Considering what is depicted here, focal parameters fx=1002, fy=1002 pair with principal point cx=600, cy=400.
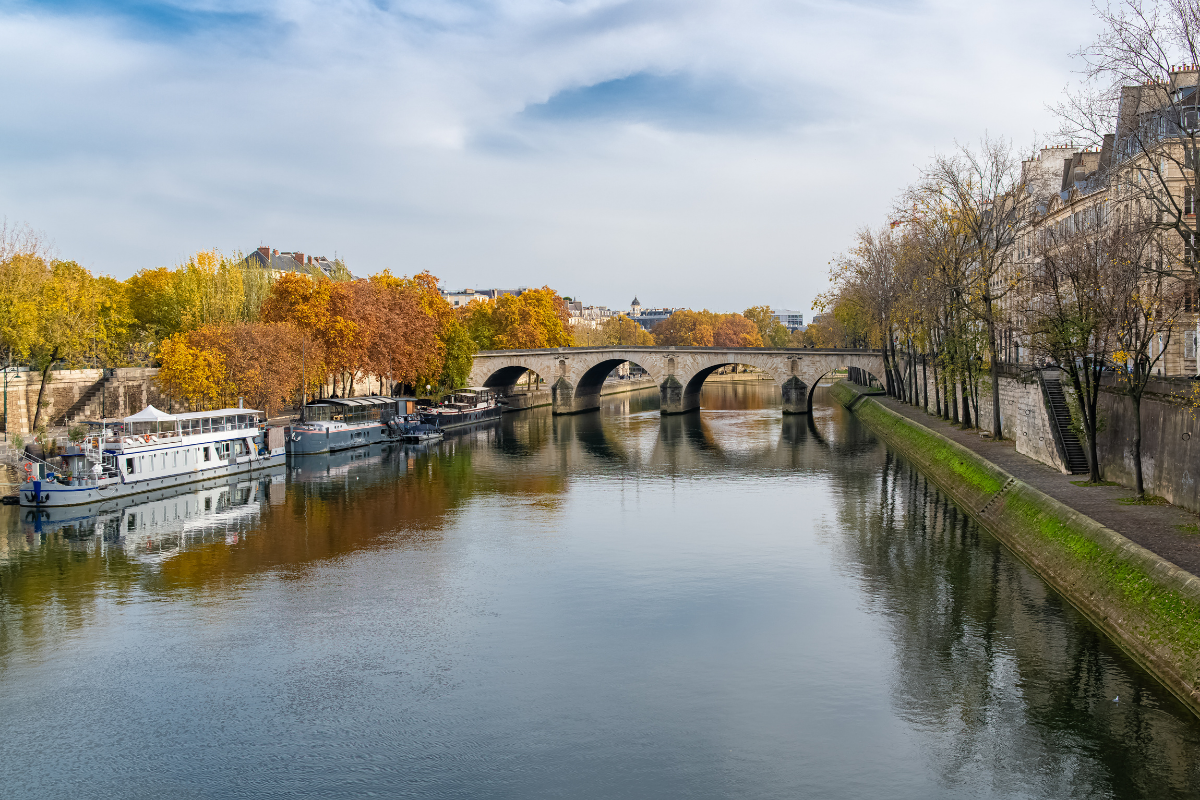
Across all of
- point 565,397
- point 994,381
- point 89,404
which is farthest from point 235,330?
point 994,381

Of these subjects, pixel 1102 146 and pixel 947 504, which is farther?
pixel 947 504

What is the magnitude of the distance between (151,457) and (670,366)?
56093 mm

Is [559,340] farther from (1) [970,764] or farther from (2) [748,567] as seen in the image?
(1) [970,764]

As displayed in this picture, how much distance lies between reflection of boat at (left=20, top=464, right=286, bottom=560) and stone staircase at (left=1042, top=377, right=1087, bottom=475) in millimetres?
31386

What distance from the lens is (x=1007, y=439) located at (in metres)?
47.6

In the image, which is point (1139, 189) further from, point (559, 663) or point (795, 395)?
point (795, 395)

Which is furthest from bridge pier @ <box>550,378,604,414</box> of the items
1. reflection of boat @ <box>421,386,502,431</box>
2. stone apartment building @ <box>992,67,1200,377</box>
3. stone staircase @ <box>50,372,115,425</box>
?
stone staircase @ <box>50,372,115,425</box>

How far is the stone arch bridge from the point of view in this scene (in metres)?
89.6

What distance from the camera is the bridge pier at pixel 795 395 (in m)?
90.2

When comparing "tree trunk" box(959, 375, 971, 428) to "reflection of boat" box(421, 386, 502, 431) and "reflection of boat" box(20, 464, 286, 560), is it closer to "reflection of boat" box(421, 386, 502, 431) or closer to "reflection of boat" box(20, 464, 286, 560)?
"reflection of boat" box(20, 464, 286, 560)

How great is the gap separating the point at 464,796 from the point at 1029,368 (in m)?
33.9

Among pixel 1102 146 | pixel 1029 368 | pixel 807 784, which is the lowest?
pixel 807 784

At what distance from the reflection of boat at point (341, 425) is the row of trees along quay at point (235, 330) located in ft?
7.79

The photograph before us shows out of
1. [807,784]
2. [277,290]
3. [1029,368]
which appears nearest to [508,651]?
[807,784]
